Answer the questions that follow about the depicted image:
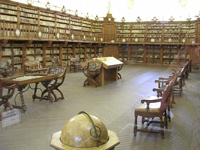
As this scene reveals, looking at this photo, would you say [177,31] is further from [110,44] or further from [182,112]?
[182,112]

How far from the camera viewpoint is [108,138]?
1728mm

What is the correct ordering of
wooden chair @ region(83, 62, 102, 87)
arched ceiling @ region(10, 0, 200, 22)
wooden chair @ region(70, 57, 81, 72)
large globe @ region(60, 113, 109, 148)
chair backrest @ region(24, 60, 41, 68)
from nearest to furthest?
large globe @ region(60, 113, 109, 148), wooden chair @ region(83, 62, 102, 87), chair backrest @ region(24, 60, 41, 68), wooden chair @ region(70, 57, 81, 72), arched ceiling @ region(10, 0, 200, 22)

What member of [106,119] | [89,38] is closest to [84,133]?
[106,119]

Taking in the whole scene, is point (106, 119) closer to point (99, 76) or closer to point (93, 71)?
point (93, 71)

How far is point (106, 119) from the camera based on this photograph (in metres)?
3.90

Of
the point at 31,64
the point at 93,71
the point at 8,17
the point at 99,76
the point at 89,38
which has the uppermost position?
the point at 8,17

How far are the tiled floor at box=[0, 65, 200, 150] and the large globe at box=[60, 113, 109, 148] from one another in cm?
66

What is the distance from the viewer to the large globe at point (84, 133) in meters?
1.57

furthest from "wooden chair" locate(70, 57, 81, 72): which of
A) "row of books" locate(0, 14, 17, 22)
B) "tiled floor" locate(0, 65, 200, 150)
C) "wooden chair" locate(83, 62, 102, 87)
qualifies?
"tiled floor" locate(0, 65, 200, 150)

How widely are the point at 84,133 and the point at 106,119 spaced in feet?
7.76

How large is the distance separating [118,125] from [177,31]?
42.6ft

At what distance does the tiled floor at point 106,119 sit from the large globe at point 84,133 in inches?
26.0

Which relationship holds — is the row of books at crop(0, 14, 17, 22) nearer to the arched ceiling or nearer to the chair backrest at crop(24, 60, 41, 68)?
the chair backrest at crop(24, 60, 41, 68)

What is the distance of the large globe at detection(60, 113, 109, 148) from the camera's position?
157cm
